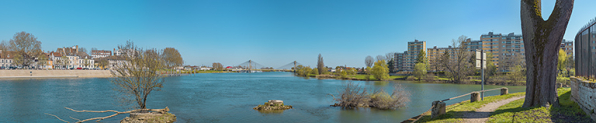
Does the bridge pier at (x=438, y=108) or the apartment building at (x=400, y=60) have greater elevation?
the apartment building at (x=400, y=60)

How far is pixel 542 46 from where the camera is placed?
8.66 metres

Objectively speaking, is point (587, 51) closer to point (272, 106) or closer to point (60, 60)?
point (272, 106)

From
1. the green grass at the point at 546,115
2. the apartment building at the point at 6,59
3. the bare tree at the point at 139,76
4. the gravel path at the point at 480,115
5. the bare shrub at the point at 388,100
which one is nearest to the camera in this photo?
the green grass at the point at 546,115

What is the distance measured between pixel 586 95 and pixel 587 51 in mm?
2191

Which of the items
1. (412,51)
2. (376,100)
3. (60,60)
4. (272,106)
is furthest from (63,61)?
(412,51)

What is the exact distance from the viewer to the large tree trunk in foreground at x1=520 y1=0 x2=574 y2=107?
8.23m

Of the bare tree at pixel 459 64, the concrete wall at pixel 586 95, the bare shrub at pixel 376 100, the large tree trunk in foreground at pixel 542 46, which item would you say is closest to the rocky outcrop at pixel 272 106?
the bare shrub at pixel 376 100

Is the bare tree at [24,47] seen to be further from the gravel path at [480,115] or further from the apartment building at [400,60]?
the apartment building at [400,60]

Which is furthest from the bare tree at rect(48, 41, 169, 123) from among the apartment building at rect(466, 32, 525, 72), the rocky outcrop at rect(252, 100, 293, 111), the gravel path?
the apartment building at rect(466, 32, 525, 72)

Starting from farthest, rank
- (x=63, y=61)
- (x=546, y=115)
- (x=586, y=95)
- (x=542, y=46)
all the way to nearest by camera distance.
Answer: (x=63, y=61), (x=542, y=46), (x=546, y=115), (x=586, y=95)

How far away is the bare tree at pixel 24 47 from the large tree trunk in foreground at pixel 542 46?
86.2 meters

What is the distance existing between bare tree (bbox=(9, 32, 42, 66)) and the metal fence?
287 feet

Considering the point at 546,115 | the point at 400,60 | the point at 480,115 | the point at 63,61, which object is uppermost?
the point at 400,60

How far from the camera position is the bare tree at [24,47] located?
61.6 meters
